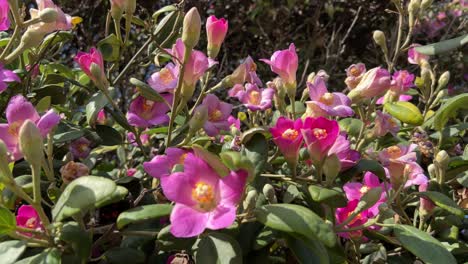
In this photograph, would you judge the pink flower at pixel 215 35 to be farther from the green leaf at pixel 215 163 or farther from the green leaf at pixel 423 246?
the green leaf at pixel 423 246

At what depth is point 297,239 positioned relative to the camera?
883 millimetres

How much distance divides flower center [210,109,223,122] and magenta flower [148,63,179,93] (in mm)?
92

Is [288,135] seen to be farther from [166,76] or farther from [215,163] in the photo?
[166,76]

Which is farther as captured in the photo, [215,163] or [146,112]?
[146,112]

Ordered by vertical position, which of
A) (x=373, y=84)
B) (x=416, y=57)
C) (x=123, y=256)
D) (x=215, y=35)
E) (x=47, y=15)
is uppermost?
(x=47, y=15)

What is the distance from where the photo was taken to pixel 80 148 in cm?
128

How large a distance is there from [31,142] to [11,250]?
15 centimetres

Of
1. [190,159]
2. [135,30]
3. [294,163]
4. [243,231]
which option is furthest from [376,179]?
[135,30]

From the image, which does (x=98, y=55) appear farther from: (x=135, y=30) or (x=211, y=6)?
(x=211, y=6)

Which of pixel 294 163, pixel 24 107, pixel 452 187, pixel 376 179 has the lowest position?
pixel 452 187

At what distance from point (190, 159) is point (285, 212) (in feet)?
0.51

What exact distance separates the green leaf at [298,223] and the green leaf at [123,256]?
0.75 ft

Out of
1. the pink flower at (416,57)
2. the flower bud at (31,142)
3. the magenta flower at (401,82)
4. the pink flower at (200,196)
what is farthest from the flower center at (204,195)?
the pink flower at (416,57)

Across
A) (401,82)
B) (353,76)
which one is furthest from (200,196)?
(401,82)
